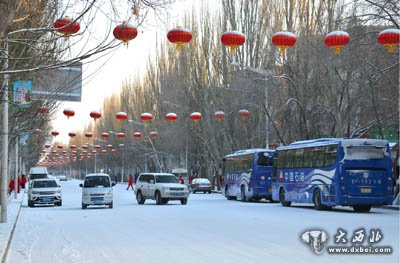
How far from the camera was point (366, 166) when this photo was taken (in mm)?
29578

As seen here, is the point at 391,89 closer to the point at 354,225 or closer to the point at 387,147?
the point at 387,147

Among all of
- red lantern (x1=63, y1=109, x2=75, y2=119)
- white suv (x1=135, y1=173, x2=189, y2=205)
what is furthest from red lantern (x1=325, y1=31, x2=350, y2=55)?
white suv (x1=135, y1=173, x2=189, y2=205)

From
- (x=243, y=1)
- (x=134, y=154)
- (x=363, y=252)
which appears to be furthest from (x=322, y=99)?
(x=134, y=154)

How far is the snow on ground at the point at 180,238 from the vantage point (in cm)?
1401

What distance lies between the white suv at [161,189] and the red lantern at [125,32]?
23.6 metres

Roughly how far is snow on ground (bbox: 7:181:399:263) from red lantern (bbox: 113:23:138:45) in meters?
4.37

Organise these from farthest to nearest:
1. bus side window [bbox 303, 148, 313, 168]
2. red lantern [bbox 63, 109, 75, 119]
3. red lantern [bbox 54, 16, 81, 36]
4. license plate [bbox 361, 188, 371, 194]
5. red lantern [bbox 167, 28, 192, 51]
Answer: red lantern [bbox 63, 109, 75, 119]
bus side window [bbox 303, 148, 313, 168]
license plate [bbox 361, 188, 371, 194]
red lantern [bbox 167, 28, 192, 51]
red lantern [bbox 54, 16, 81, 36]

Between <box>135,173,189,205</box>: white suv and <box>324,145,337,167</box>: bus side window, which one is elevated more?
<box>324,145,337,167</box>: bus side window

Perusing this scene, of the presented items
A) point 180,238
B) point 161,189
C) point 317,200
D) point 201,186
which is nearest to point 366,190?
point 317,200

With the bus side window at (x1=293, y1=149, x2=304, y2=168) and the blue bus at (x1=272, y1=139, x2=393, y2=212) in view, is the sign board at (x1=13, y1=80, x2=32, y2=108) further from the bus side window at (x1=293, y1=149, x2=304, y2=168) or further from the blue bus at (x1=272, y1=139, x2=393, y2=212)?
the bus side window at (x1=293, y1=149, x2=304, y2=168)

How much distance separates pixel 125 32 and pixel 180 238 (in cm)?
634

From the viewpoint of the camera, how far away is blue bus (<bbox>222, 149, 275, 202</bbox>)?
4194 cm

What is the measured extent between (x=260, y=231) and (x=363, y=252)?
231 inches

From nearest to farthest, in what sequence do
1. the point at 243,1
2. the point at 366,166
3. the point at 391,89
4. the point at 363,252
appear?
the point at 363,252 < the point at 366,166 < the point at 391,89 < the point at 243,1
